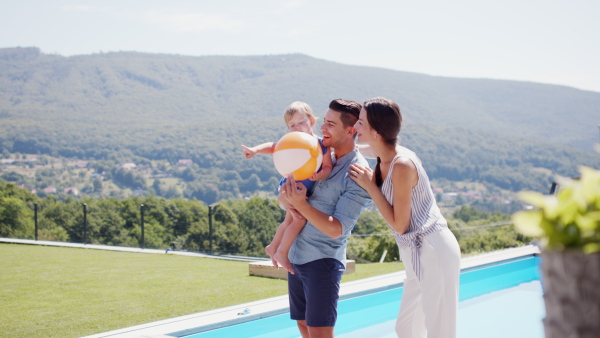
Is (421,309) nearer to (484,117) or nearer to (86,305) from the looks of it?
(86,305)

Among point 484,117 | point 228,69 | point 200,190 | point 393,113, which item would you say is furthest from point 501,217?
point 228,69

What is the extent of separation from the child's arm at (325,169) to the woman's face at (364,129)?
25 cm

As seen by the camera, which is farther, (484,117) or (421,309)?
(484,117)

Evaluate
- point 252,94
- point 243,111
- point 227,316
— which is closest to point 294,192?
point 227,316

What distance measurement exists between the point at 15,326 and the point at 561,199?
5.13 metres

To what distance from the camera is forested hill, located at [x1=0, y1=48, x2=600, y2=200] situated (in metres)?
70.1

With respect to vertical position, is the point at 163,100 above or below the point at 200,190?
above

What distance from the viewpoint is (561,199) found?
37.2 inches

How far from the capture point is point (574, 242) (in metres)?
0.94

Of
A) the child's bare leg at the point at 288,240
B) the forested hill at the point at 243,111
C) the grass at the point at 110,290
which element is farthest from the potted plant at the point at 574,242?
the forested hill at the point at 243,111

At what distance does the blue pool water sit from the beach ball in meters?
2.41

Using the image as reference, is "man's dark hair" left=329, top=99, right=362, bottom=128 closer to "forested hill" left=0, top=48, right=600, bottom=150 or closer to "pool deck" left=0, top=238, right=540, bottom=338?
"pool deck" left=0, top=238, right=540, bottom=338

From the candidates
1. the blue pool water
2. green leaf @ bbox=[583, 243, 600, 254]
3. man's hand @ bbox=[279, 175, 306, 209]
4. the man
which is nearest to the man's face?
the man

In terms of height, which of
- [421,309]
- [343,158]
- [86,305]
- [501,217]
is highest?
[343,158]
